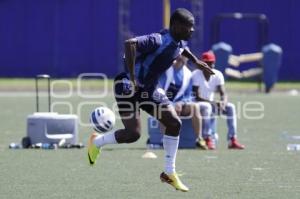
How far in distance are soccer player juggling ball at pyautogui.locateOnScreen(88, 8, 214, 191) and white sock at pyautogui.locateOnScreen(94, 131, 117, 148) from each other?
0.77 ft

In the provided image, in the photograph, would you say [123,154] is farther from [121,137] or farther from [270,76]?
[270,76]

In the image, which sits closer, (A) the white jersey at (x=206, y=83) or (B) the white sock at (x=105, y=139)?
(B) the white sock at (x=105, y=139)

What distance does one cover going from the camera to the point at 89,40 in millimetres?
37531

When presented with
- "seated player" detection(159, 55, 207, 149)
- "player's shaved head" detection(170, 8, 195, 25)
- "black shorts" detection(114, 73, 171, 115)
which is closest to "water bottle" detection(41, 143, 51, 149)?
"seated player" detection(159, 55, 207, 149)

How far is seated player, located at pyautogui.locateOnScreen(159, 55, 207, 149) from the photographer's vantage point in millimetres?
14805

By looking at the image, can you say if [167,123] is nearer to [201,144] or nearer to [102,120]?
[102,120]

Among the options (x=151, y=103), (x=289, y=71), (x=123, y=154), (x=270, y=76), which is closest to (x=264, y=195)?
(x=151, y=103)

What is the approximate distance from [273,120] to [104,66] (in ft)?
59.9

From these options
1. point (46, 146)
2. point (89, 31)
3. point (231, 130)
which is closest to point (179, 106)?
point (231, 130)

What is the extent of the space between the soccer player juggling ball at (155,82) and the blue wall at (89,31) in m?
26.9

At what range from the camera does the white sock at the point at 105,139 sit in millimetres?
10516

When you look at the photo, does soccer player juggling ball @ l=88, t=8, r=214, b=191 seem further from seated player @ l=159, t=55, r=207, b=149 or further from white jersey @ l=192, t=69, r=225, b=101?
white jersey @ l=192, t=69, r=225, b=101

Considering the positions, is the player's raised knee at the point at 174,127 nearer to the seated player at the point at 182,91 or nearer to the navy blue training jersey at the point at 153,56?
the navy blue training jersey at the point at 153,56

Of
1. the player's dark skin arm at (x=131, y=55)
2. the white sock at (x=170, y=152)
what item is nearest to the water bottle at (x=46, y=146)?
the white sock at (x=170, y=152)
